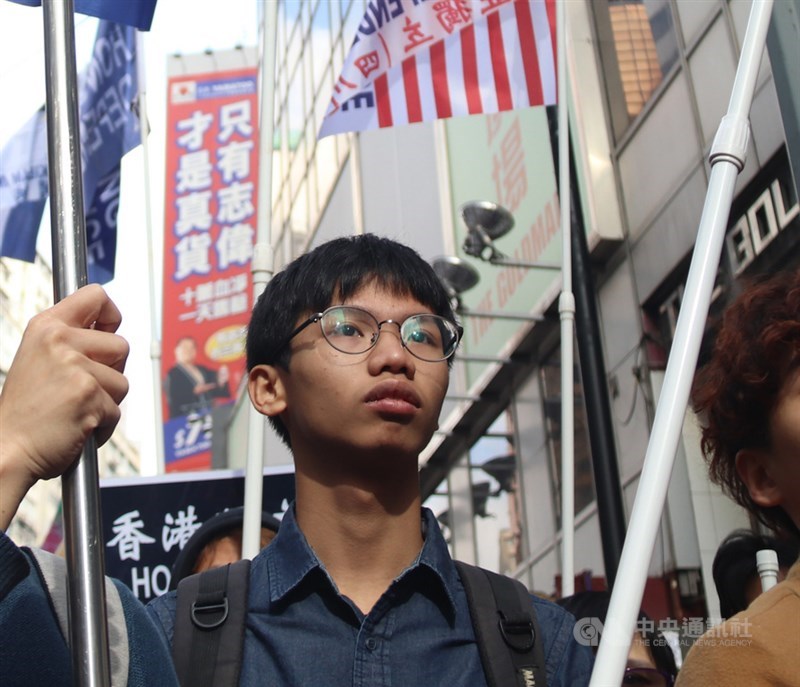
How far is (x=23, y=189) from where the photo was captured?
769cm

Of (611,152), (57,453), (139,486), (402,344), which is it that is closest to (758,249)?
(611,152)

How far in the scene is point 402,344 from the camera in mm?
2471

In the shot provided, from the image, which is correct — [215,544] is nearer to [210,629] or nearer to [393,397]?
[393,397]

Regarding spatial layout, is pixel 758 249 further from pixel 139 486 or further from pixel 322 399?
pixel 322 399

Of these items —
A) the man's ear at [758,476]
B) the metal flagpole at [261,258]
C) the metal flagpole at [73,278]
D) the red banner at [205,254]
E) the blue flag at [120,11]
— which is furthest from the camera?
the red banner at [205,254]

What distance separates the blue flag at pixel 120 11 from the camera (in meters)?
4.51

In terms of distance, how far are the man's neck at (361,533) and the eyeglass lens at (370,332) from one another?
279mm

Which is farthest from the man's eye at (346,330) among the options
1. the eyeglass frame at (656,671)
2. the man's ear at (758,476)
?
the eyeglass frame at (656,671)

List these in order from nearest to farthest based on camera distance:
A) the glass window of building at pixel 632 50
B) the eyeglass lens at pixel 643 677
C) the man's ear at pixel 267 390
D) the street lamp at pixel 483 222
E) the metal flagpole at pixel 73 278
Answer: the metal flagpole at pixel 73 278
the man's ear at pixel 267 390
the eyeglass lens at pixel 643 677
the street lamp at pixel 483 222
the glass window of building at pixel 632 50

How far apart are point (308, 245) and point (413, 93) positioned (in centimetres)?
1586

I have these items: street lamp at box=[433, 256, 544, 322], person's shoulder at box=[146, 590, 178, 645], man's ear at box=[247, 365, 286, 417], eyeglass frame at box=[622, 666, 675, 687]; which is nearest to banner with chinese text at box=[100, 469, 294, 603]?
eyeglass frame at box=[622, 666, 675, 687]

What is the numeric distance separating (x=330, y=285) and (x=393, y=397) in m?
0.36

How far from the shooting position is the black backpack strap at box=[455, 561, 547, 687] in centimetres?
206

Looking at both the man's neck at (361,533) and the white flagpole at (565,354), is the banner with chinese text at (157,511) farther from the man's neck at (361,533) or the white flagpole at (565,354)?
the man's neck at (361,533)
